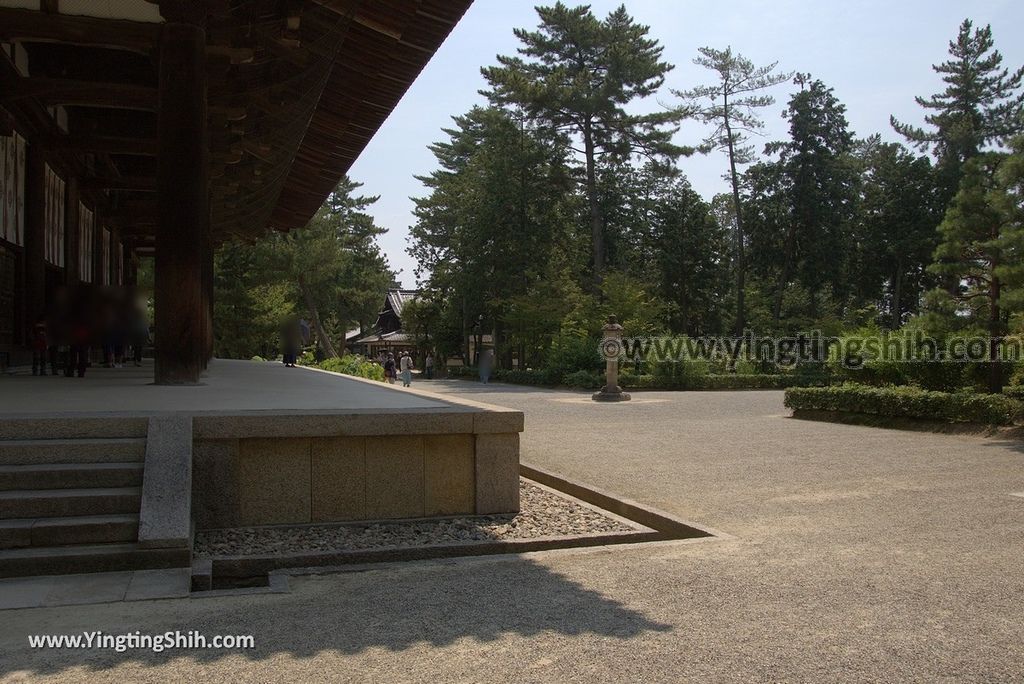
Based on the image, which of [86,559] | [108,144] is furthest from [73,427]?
[108,144]

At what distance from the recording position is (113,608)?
13.6 feet

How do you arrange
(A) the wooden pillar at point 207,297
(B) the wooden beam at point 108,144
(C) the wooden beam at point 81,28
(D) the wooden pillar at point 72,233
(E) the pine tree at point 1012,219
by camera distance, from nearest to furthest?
(C) the wooden beam at point 81,28 < (B) the wooden beam at point 108,144 < (A) the wooden pillar at point 207,297 < (E) the pine tree at point 1012,219 < (D) the wooden pillar at point 72,233

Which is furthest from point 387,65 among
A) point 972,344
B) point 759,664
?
point 972,344

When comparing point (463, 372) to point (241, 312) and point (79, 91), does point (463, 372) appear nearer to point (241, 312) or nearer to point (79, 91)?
point (241, 312)

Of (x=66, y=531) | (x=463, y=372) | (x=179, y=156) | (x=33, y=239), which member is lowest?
(x=463, y=372)

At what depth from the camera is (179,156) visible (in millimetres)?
7410

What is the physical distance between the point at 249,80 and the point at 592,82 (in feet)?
105

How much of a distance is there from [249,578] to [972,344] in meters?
14.3

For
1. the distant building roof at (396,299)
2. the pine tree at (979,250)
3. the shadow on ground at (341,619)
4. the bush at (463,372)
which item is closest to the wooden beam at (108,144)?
the shadow on ground at (341,619)

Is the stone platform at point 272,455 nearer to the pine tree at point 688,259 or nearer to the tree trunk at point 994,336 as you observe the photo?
the tree trunk at point 994,336

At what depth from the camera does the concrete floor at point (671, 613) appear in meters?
3.49

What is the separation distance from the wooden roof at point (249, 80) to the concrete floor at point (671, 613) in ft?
16.3

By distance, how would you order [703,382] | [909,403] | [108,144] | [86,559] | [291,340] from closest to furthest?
[86,559] → [108,144] → [909,403] → [291,340] → [703,382]

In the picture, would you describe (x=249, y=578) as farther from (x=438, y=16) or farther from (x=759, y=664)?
(x=438, y=16)
